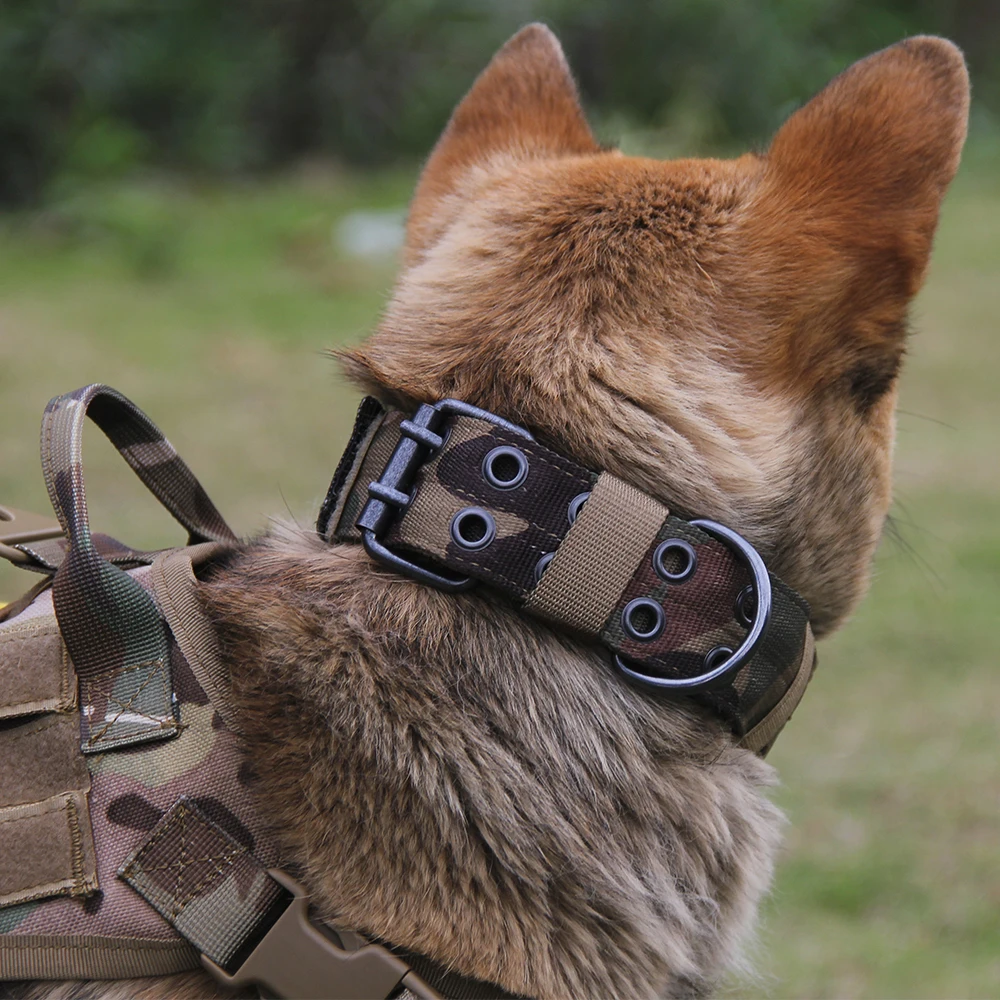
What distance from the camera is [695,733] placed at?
1.35 m

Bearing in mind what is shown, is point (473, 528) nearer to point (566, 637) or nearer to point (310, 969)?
point (566, 637)

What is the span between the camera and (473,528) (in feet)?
4.09

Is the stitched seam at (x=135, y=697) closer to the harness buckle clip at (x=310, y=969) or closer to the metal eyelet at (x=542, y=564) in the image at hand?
the harness buckle clip at (x=310, y=969)

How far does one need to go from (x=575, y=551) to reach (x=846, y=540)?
445 millimetres

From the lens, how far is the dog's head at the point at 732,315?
4.37 feet

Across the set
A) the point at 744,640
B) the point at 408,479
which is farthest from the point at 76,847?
the point at 744,640

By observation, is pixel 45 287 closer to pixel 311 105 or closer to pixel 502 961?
pixel 311 105

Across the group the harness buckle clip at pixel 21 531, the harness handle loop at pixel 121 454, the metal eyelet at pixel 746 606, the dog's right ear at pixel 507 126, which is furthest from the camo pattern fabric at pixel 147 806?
the dog's right ear at pixel 507 126

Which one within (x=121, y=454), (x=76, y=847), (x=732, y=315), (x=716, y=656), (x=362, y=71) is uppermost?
(x=362, y=71)

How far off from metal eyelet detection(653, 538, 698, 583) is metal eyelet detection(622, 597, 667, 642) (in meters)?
0.03

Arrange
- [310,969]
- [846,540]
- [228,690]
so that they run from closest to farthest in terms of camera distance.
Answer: [310,969] → [228,690] → [846,540]

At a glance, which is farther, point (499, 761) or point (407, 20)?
point (407, 20)

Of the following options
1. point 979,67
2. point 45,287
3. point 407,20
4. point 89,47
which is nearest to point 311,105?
point 407,20

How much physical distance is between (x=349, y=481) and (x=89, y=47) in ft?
27.6
